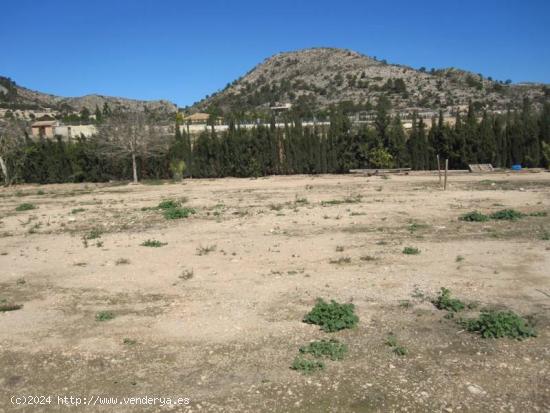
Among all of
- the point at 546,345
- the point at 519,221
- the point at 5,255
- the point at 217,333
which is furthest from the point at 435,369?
the point at 5,255

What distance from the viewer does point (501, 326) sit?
528 centimetres

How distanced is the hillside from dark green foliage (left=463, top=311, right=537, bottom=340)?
6230 centimetres

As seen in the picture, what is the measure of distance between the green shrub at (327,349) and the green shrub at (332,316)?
40 cm

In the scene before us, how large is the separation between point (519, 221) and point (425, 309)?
6.99m

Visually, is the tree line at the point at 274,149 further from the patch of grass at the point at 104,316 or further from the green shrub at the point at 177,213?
the patch of grass at the point at 104,316

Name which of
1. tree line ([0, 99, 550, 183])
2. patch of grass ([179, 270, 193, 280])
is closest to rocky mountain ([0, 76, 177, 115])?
tree line ([0, 99, 550, 183])

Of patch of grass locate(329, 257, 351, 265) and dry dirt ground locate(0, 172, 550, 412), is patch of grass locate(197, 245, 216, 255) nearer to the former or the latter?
dry dirt ground locate(0, 172, 550, 412)

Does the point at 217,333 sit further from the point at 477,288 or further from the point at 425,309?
the point at 477,288

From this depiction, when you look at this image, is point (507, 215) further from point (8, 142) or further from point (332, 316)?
point (8, 142)

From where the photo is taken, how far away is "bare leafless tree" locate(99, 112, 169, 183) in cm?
3041

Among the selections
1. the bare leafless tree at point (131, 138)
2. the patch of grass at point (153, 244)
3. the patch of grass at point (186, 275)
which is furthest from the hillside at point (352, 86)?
the patch of grass at point (186, 275)

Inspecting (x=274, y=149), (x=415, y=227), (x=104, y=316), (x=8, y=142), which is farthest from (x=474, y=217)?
(x=8, y=142)

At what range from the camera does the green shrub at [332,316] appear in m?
5.69

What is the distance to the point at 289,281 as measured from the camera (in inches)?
305
